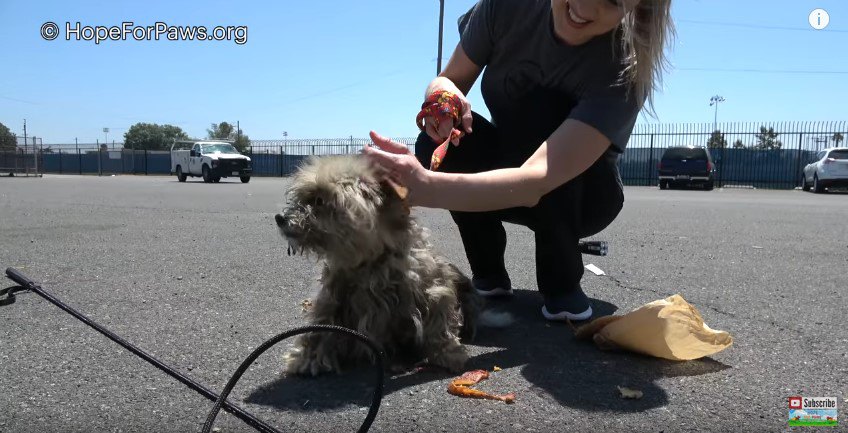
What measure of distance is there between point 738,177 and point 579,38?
28.8m

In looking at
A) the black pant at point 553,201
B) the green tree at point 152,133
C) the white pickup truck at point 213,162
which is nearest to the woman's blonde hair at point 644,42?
the black pant at point 553,201

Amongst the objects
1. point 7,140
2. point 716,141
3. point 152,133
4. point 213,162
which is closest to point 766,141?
point 716,141

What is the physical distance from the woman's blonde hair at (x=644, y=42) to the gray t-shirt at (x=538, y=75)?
2.5 inches

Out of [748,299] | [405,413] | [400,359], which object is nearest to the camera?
[405,413]

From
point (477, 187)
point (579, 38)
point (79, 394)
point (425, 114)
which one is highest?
point (579, 38)

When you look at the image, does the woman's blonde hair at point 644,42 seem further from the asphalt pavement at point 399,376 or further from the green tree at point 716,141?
the green tree at point 716,141

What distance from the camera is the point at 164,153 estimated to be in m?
50.3

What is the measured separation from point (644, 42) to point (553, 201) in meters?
0.82

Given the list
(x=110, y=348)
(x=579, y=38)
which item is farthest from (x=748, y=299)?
(x=110, y=348)

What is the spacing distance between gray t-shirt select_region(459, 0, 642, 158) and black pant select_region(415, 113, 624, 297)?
0.10 meters

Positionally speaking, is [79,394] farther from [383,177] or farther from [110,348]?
[383,177]

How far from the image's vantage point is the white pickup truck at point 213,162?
86.7ft

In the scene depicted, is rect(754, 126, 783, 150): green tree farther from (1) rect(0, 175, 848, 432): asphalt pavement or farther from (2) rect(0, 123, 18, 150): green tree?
(2) rect(0, 123, 18, 150): green tree

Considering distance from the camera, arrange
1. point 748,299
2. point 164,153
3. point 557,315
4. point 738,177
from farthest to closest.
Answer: point 164,153, point 738,177, point 748,299, point 557,315
